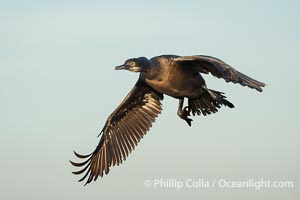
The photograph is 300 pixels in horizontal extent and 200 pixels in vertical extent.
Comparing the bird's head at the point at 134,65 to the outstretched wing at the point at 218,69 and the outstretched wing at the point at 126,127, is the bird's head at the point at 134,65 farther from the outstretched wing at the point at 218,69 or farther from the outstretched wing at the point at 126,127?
the outstretched wing at the point at 126,127

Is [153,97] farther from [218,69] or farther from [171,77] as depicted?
[218,69]

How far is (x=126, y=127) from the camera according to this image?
24828mm

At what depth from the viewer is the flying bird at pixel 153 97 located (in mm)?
21656

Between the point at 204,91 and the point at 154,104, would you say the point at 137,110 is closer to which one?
the point at 154,104

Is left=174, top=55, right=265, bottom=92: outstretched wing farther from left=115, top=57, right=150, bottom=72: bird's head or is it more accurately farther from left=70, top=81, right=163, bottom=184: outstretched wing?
left=70, top=81, right=163, bottom=184: outstretched wing

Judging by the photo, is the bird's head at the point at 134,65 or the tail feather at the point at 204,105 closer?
the bird's head at the point at 134,65

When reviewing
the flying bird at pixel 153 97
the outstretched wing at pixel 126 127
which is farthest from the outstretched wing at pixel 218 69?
the outstretched wing at pixel 126 127

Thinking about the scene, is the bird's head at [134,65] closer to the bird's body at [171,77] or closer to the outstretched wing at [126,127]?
the bird's body at [171,77]

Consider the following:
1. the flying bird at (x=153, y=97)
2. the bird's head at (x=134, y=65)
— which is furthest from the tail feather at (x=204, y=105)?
the bird's head at (x=134, y=65)

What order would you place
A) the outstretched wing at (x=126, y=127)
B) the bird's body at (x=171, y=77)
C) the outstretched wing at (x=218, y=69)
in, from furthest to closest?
the outstretched wing at (x=126, y=127), the bird's body at (x=171, y=77), the outstretched wing at (x=218, y=69)

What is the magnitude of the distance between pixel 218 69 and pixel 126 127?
16.4 ft

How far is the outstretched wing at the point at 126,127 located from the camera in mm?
24641

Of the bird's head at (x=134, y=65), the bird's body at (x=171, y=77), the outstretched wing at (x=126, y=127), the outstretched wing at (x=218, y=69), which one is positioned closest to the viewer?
the outstretched wing at (x=218, y=69)

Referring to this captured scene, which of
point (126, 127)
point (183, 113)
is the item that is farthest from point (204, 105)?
point (126, 127)
